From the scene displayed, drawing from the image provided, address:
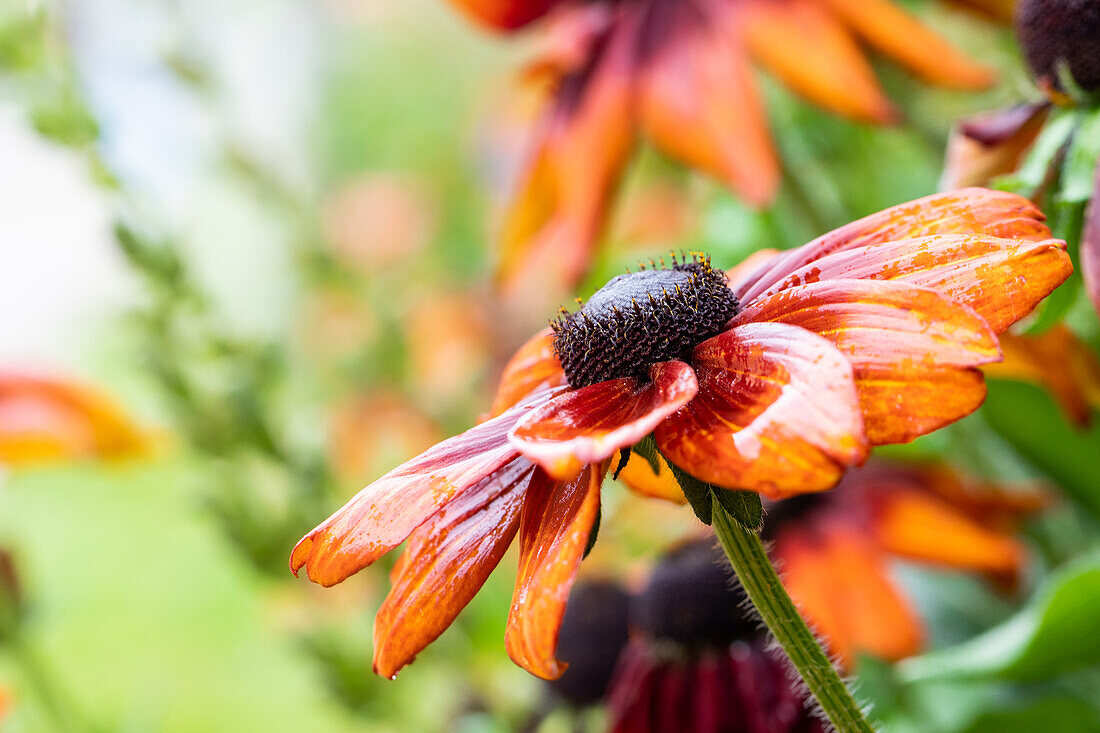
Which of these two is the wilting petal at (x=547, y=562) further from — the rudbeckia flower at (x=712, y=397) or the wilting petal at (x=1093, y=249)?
the wilting petal at (x=1093, y=249)

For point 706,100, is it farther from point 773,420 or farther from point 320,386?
point 320,386

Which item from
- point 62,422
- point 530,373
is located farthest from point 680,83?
point 62,422

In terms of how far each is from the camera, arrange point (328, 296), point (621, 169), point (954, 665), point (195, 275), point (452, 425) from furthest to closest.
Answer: point (328, 296) → point (452, 425) → point (195, 275) → point (621, 169) → point (954, 665)

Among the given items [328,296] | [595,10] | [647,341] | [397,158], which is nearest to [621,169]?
[595,10]

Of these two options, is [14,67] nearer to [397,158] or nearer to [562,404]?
[562,404]

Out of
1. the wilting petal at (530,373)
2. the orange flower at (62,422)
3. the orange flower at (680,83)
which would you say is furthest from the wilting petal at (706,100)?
the orange flower at (62,422)

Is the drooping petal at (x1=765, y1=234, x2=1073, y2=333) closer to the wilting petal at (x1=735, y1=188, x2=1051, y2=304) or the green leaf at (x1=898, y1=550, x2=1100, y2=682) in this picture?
the wilting petal at (x1=735, y1=188, x2=1051, y2=304)

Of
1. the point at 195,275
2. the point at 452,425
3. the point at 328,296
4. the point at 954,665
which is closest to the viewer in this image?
the point at 954,665
